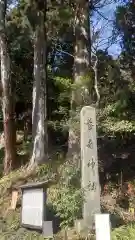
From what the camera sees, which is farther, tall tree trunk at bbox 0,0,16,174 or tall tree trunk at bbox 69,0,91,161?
tall tree trunk at bbox 0,0,16,174

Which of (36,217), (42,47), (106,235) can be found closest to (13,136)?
(42,47)

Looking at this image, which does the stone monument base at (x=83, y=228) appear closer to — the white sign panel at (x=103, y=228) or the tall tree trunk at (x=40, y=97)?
the white sign panel at (x=103, y=228)

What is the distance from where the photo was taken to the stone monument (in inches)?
346

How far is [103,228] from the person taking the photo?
6160 millimetres

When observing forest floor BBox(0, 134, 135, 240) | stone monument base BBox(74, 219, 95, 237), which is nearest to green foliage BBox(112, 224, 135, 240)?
forest floor BBox(0, 134, 135, 240)

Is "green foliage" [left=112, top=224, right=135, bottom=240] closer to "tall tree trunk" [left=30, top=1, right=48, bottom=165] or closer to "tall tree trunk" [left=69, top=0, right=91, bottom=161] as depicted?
"tall tree trunk" [left=69, top=0, right=91, bottom=161]

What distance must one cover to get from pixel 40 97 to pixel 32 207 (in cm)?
543

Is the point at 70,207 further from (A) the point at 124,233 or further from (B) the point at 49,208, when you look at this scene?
(A) the point at 124,233

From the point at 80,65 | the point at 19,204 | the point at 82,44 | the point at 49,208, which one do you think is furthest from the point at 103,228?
the point at 82,44

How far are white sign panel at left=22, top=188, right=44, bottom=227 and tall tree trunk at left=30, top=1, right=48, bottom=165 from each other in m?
4.00

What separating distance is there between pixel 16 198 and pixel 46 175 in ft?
4.70

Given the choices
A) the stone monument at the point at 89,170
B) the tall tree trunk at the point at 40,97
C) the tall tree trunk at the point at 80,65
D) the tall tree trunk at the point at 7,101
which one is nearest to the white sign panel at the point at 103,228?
the stone monument at the point at 89,170

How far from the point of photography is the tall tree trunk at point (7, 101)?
13.9 m

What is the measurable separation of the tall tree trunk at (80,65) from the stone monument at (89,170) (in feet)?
9.55
